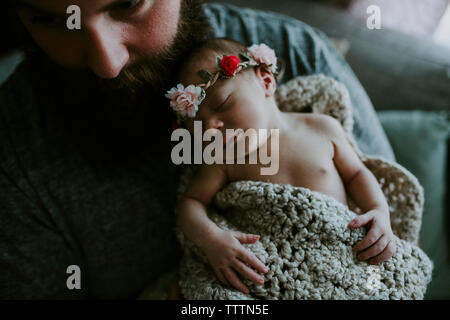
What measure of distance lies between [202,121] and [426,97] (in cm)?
99

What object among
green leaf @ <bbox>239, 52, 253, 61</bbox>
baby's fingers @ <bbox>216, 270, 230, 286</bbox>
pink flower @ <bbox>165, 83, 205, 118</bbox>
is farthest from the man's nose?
baby's fingers @ <bbox>216, 270, 230, 286</bbox>

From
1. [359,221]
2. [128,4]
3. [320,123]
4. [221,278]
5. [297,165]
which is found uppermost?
[128,4]

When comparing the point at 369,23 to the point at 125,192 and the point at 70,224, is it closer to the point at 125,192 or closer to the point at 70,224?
the point at 125,192

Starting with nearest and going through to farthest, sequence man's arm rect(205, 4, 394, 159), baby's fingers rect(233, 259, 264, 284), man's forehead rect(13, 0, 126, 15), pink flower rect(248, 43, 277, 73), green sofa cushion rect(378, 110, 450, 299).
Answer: man's forehead rect(13, 0, 126, 15)
baby's fingers rect(233, 259, 264, 284)
pink flower rect(248, 43, 277, 73)
man's arm rect(205, 4, 394, 159)
green sofa cushion rect(378, 110, 450, 299)

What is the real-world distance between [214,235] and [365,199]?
399mm

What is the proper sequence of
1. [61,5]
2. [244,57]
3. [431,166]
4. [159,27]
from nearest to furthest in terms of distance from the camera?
1. [61,5]
2. [159,27]
3. [244,57]
4. [431,166]

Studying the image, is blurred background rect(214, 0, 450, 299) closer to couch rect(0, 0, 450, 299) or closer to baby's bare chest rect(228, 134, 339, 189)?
couch rect(0, 0, 450, 299)

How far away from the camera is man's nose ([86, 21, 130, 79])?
0.64 meters

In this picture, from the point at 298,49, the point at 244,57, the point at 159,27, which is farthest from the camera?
the point at 298,49

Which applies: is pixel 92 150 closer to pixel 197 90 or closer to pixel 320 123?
pixel 197 90

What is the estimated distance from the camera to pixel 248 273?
75cm

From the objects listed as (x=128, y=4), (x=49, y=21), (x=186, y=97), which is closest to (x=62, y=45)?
(x=49, y=21)

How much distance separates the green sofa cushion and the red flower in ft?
2.66

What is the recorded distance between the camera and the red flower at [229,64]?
0.77 m
